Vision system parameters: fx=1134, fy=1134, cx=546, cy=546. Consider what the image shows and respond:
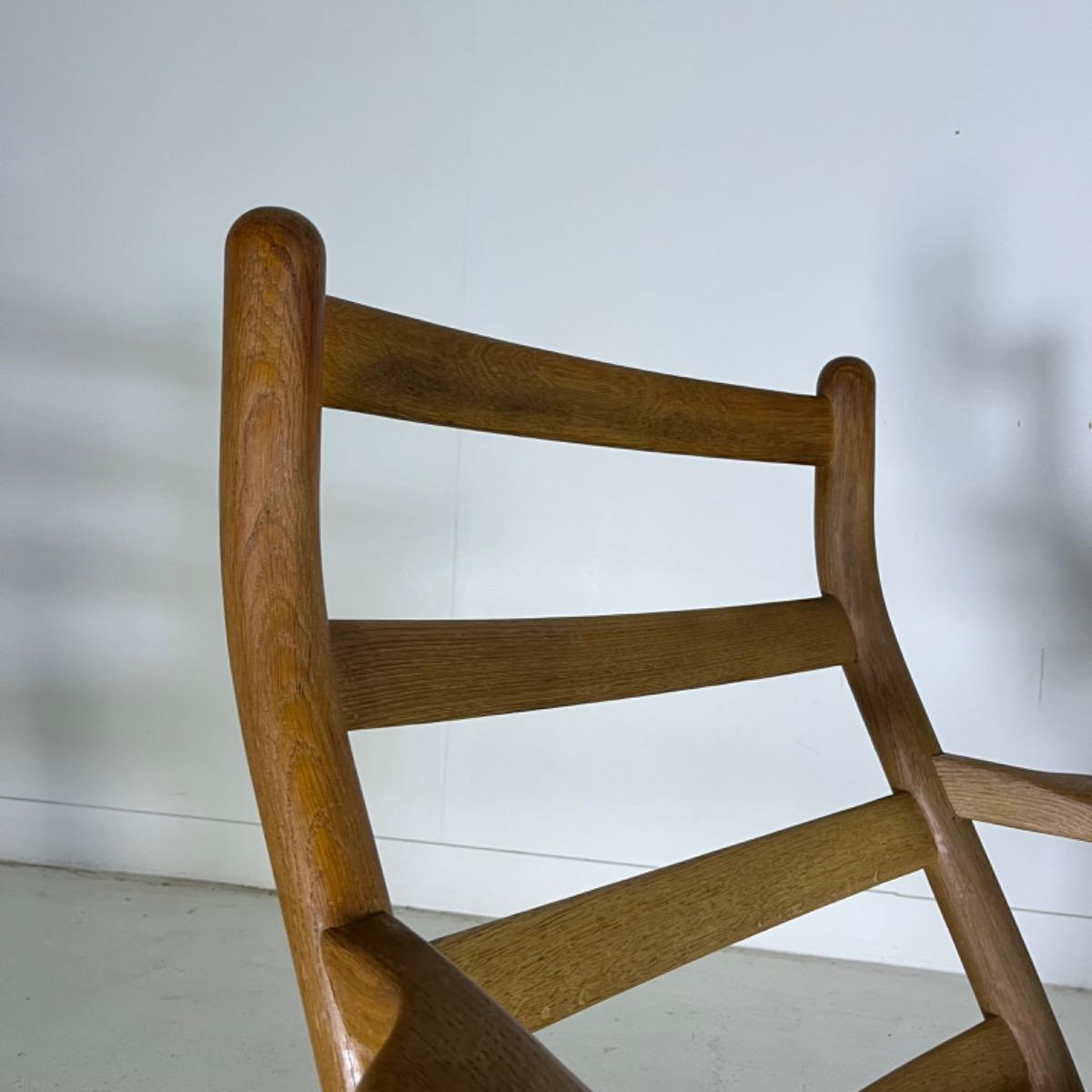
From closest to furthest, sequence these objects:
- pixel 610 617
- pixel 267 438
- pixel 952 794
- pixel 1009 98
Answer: pixel 267 438, pixel 610 617, pixel 952 794, pixel 1009 98

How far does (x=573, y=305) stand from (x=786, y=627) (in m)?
1.15

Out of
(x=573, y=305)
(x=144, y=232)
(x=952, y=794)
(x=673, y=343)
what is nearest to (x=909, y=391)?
(x=673, y=343)

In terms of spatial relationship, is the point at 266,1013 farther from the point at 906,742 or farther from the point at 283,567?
the point at 283,567

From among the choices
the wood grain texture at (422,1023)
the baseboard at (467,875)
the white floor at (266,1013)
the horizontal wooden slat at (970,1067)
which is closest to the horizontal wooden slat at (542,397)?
the wood grain texture at (422,1023)

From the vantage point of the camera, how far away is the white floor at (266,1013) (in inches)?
51.0

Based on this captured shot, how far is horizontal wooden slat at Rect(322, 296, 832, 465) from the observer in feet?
1.41

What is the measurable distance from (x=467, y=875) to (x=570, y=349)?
84 cm

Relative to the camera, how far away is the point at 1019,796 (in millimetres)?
626

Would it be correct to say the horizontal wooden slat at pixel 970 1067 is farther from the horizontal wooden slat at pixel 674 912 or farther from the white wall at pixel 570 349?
the white wall at pixel 570 349

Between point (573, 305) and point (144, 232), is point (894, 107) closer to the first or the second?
point (573, 305)

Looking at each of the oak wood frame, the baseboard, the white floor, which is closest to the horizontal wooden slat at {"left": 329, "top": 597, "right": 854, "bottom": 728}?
the oak wood frame

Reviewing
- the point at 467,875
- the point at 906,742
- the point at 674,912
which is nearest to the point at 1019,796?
the point at 906,742

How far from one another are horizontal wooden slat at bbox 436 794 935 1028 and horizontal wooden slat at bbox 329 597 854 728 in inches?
3.3

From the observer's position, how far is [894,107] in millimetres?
1601
